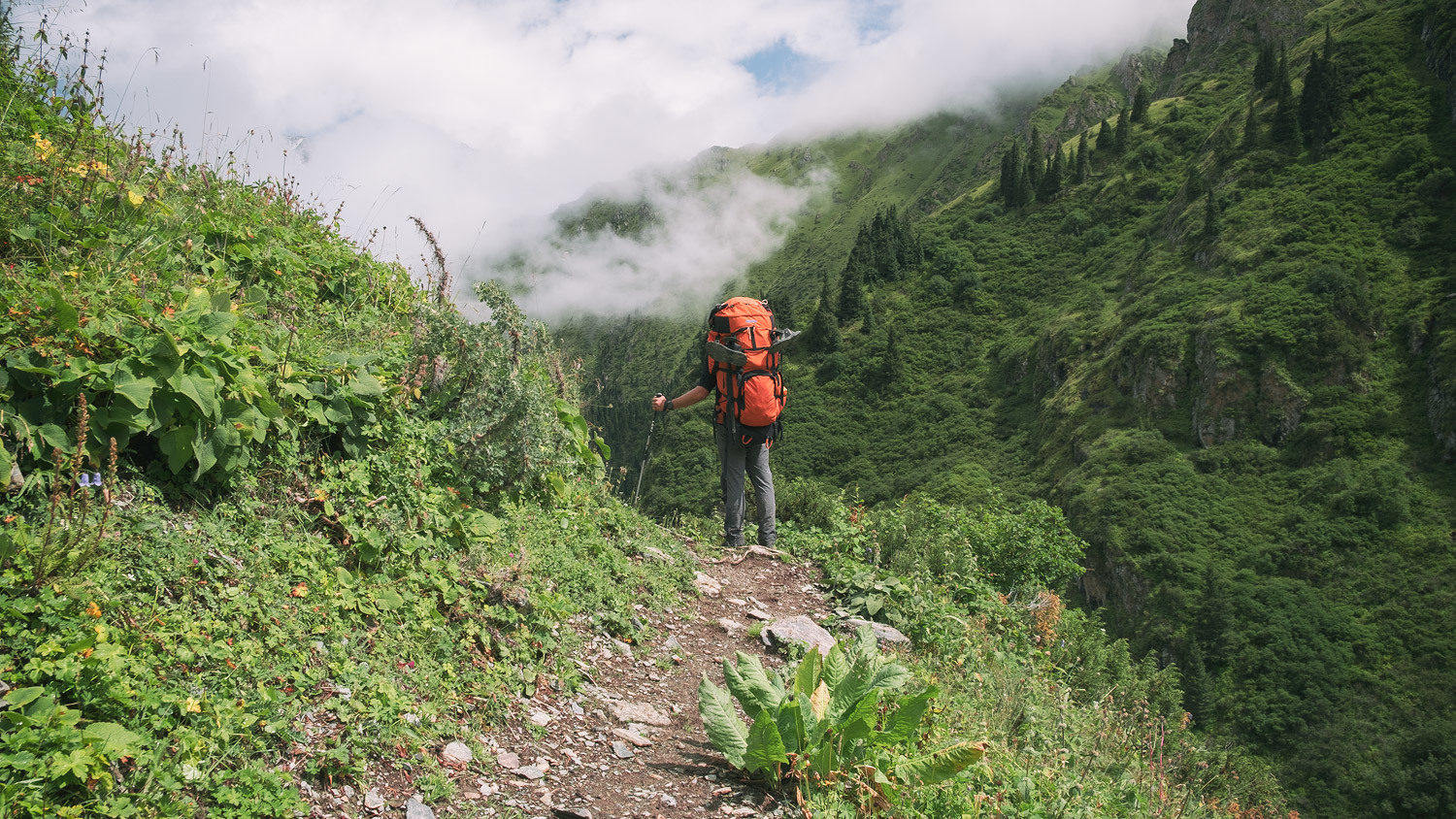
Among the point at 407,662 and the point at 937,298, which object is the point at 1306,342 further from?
the point at 407,662

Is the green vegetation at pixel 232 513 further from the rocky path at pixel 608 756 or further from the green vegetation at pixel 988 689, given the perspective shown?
the green vegetation at pixel 988 689

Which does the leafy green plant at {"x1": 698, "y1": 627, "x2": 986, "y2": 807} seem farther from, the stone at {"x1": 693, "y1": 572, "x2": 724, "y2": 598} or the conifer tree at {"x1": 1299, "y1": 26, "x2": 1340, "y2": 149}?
the conifer tree at {"x1": 1299, "y1": 26, "x2": 1340, "y2": 149}

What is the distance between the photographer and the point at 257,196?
21.2 ft

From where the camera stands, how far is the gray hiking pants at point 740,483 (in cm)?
789

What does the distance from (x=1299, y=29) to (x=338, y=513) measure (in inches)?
7429

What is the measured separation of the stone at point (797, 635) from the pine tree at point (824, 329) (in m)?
124

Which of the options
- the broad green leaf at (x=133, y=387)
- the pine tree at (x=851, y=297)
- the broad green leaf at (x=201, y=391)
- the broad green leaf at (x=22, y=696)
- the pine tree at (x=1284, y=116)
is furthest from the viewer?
the pine tree at (x=851, y=297)

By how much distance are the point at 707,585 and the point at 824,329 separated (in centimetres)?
12528

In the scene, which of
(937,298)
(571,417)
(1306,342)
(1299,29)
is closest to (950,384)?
(937,298)

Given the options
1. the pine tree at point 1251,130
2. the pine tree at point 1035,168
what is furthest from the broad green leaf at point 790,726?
the pine tree at point 1035,168

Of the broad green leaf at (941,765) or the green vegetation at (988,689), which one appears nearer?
the broad green leaf at (941,765)

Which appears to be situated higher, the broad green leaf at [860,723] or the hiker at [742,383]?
the hiker at [742,383]

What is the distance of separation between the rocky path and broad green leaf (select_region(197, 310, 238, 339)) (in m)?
2.14

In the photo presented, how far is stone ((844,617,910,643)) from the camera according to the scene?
20.1ft
